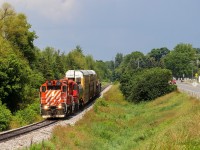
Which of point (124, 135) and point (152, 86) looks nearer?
point (124, 135)

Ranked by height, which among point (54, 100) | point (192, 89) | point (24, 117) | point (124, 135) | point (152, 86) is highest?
point (152, 86)

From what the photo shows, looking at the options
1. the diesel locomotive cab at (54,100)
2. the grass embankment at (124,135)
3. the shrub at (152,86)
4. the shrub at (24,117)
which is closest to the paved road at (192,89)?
the shrub at (152,86)

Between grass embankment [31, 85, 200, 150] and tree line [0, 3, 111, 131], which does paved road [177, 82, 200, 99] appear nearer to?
grass embankment [31, 85, 200, 150]

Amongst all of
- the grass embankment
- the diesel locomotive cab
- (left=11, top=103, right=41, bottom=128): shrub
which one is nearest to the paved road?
the grass embankment

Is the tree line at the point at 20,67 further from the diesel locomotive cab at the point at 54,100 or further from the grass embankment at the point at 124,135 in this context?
the grass embankment at the point at 124,135

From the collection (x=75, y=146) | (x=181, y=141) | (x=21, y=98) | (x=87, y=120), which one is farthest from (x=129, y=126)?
(x=181, y=141)

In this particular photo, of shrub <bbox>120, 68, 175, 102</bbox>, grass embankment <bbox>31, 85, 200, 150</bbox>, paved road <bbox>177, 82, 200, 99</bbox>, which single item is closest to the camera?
grass embankment <bbox>31, 85, 200, 150</bbox>

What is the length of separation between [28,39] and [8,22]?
5885mm

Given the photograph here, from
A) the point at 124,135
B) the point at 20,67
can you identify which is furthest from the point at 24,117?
the point at 124,135

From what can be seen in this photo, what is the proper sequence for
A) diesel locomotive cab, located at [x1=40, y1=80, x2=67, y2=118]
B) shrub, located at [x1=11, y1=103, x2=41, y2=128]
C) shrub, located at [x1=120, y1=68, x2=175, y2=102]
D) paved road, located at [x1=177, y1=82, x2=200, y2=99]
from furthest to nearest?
1. shrub, located at [x1=120, y1=68, x2=175, y2=102]
2. paved road, located at [x1=177, y1=82, x2=200, y2=99]
3. diesel locomotive cab, located at [x1=40, y1=80, x2=67, y2=118]
4. shrub, located at [x1=11, y1=103, x2=41, y2=128]

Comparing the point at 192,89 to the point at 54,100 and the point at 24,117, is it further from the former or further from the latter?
the point at 24,117

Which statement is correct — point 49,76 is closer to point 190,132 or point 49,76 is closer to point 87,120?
point 87,120

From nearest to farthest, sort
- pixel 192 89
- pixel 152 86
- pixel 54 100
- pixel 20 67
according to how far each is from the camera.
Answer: pixel 54 100 < pixel 20 67 < pixel 152 86 < pixel 192 89

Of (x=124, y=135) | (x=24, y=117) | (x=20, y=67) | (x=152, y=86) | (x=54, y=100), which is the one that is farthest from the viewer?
(x=152, y=86)
